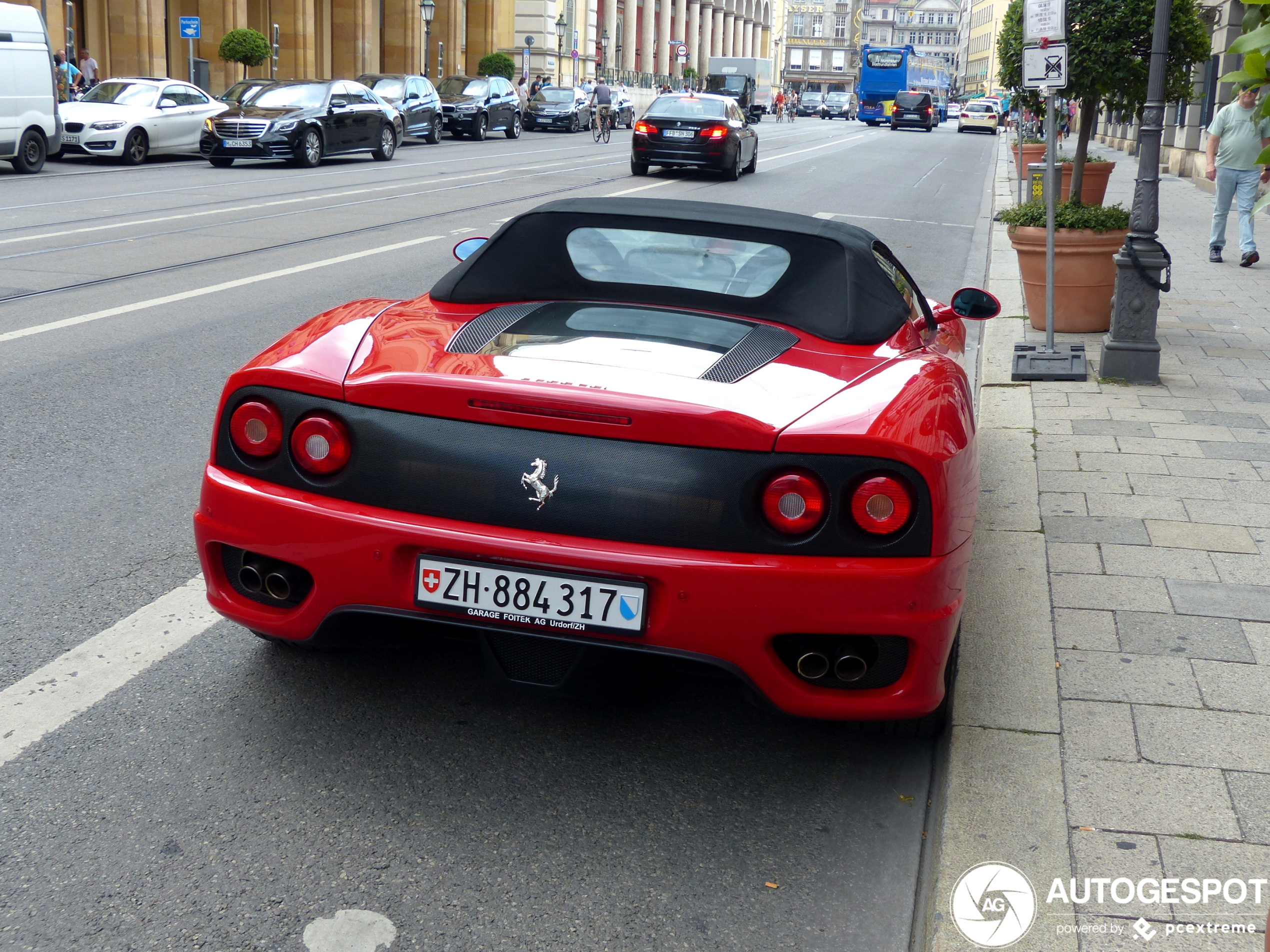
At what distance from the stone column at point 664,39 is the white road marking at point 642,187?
81.6m

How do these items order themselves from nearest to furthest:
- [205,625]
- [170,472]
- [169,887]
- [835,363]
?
[169,887], [835,363], [205,625], [170,472]

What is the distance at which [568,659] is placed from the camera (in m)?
2.94

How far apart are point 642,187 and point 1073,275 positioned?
12424 millimetres

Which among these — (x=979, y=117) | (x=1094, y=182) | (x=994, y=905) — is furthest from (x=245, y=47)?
(x=979, y=117)

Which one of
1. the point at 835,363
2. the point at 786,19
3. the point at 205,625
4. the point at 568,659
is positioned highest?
the point at 786,19

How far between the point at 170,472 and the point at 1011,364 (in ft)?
16.2

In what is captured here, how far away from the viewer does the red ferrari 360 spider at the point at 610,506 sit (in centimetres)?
277

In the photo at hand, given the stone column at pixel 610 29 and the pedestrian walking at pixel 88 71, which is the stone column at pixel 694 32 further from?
the pedestrian walking at pixel 88 71

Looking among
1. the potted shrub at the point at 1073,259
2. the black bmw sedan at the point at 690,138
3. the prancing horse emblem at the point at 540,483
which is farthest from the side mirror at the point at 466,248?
the black bmw sedan at the point at 690,138

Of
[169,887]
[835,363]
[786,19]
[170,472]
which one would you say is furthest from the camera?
[786,19]

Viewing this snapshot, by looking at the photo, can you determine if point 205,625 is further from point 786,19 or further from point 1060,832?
point 786,19

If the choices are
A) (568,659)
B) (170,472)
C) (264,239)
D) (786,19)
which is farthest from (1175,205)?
(786,19)

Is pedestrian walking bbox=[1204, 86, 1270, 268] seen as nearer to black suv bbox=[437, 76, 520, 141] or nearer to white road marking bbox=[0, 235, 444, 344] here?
white road marking bbox=[0, 235, 444, 344]

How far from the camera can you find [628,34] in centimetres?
8981
